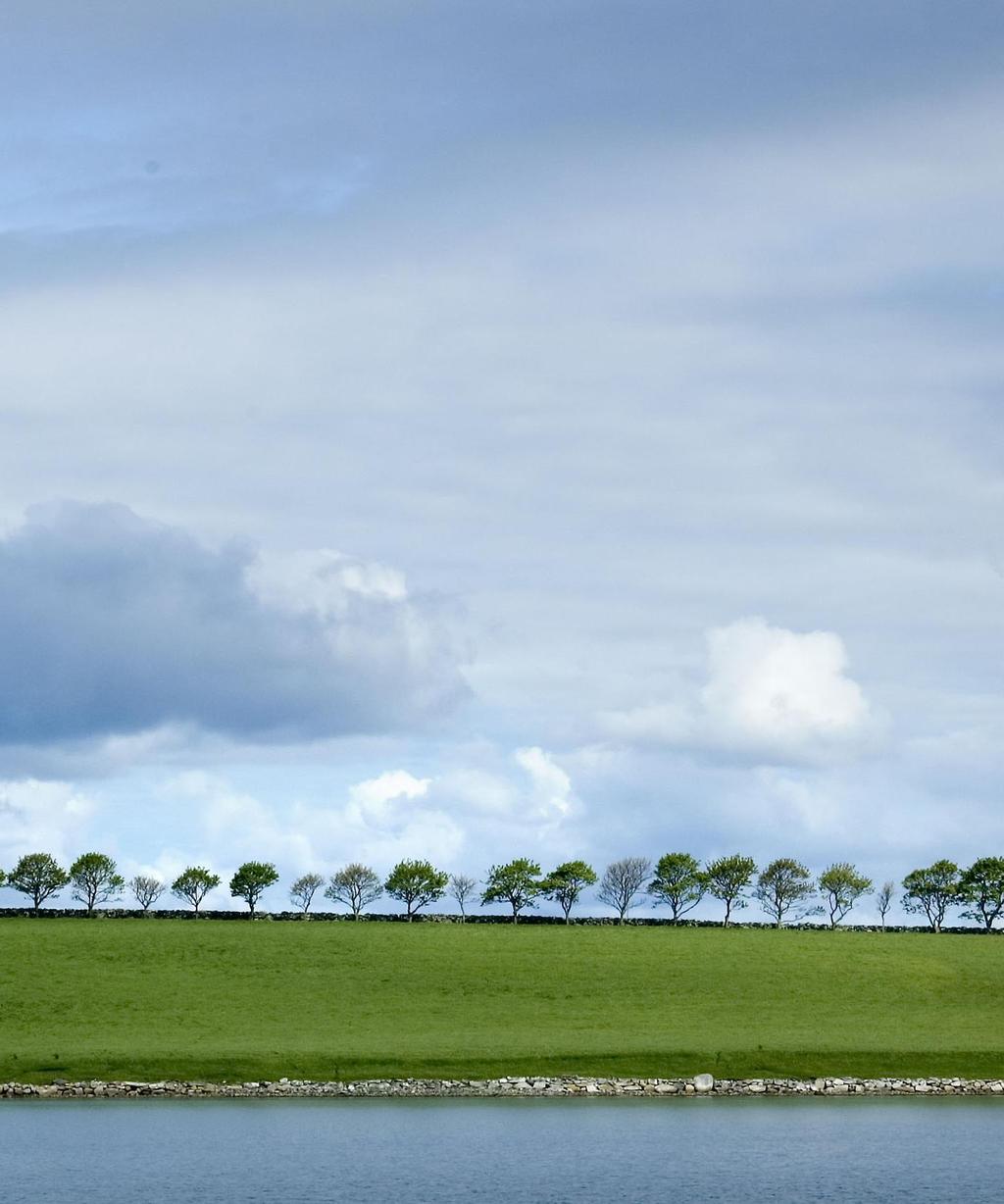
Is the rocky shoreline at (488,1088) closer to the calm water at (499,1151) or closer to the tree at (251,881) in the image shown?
the calm water at (499,1151)

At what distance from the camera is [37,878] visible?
18538cm

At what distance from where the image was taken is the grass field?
90438 mm

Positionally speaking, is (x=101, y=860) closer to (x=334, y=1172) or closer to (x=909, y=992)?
(x=909, y=992)

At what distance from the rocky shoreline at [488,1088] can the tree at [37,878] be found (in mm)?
105336

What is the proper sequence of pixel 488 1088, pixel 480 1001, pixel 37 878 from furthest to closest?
pixel 37 878 → pixel 480 1001 → pixel 488 1088

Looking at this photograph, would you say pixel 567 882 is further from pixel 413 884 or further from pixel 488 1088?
pixel 488 1088

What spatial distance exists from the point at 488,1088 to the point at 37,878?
115 meters

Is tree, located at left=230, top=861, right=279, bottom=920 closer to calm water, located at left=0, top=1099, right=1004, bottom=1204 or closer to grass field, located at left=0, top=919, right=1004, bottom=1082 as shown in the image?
grass field, located at left=0, top=919, right=1004, bottom=1082

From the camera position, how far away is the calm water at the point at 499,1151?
2100 inches

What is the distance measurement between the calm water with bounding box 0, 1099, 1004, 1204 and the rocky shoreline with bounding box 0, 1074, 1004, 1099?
11.2 feet

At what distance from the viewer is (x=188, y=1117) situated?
7250cm

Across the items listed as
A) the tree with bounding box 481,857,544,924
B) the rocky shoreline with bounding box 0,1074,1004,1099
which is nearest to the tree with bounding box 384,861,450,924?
the tree with bounding box 481,857,544,924

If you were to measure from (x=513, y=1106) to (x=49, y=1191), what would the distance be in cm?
3018

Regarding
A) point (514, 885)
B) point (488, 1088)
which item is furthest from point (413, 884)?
point (488, 1088)
